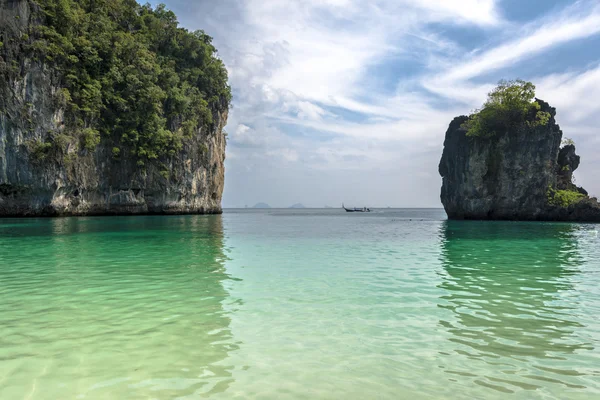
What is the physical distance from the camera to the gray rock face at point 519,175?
40188mm

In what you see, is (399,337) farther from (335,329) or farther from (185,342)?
(185,342)

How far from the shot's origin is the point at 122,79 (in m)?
41.3

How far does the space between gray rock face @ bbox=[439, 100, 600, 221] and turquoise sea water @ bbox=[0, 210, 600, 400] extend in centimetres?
3535

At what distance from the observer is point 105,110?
137ft

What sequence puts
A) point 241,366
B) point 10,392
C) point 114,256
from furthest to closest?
point 114,256 → point 241,366 → point 10,392

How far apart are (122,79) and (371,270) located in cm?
4097

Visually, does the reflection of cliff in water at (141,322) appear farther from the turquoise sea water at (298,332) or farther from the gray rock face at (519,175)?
the gray rock face at (519,175)

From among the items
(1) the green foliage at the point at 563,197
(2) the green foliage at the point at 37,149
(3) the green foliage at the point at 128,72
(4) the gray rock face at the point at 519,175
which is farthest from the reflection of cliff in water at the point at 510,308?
(3) the green foliage at the point at 128,72

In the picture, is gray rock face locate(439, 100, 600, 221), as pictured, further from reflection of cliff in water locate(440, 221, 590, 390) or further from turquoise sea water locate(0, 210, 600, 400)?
turquoise sea water locate(0, 210, 600, 400)

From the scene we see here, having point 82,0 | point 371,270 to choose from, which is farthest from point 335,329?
point 82,0

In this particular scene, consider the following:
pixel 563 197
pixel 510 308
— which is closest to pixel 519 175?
pixel 563 197

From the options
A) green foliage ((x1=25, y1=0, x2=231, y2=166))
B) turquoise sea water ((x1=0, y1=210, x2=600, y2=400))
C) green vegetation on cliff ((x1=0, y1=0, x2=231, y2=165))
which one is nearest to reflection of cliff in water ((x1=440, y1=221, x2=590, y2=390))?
turquoise sea water ((x1=0, y1=210, x2=600, y2=400))

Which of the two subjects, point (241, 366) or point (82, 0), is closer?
point (241, 366)

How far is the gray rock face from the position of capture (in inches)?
1582
